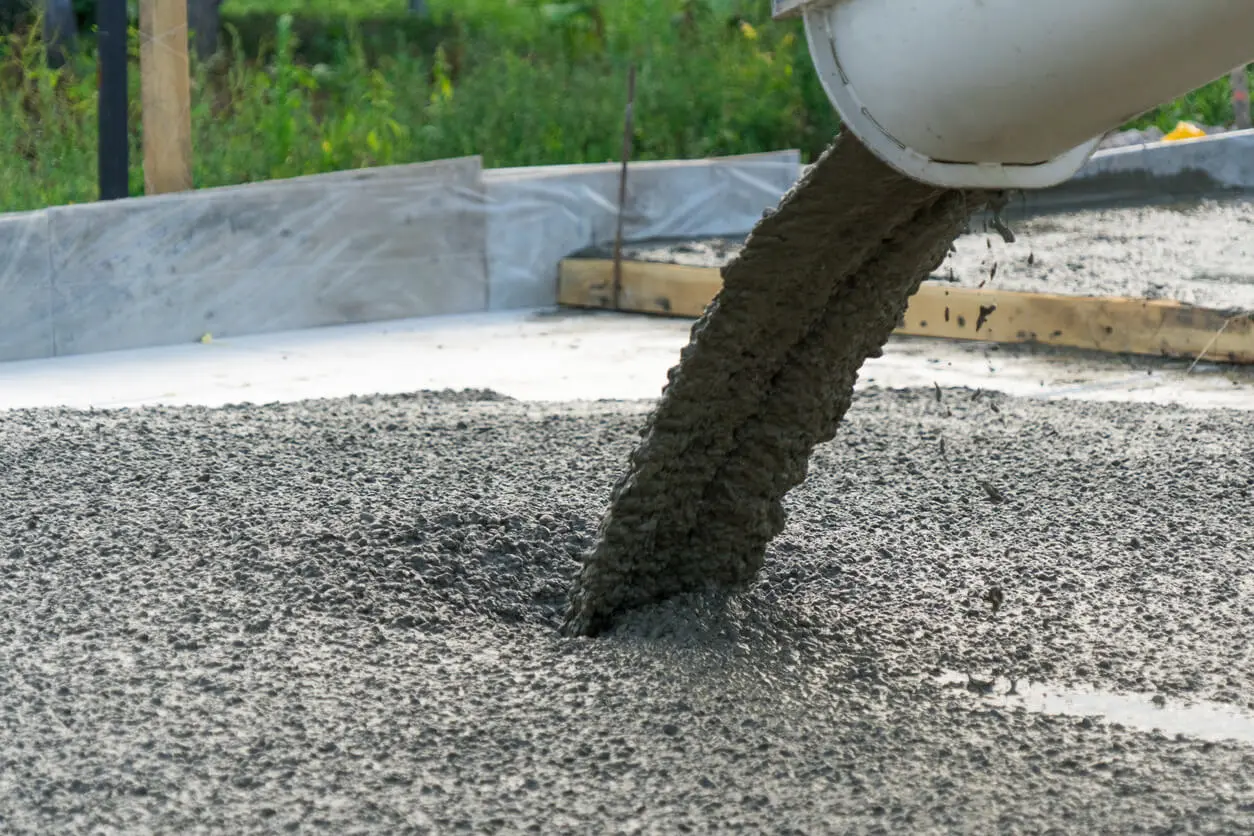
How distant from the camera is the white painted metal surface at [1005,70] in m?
1.59

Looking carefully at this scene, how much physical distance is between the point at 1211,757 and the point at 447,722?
107 centimetres

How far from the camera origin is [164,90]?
5469 millimetres

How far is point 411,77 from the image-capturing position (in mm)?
8180

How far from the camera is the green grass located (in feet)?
21.9

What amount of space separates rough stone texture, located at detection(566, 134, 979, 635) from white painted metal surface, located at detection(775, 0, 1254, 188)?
27 centimetres

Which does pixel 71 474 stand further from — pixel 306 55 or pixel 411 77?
pixel 306 55

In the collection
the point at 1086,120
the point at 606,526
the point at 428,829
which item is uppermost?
the point at 1086,120

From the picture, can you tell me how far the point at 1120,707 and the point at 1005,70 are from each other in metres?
1.11

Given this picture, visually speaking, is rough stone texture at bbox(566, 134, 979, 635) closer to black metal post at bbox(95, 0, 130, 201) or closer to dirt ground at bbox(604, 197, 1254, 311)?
dirt ground at bbox(604, 197, 1254, 311)

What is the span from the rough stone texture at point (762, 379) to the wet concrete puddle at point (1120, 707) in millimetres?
461

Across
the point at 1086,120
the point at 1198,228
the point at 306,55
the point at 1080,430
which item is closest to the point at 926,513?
the point at 1080,430

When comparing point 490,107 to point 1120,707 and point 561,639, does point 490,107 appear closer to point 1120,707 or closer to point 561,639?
point 561,639

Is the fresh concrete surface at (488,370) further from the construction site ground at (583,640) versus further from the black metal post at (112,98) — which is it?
the black metal post at (112,98)

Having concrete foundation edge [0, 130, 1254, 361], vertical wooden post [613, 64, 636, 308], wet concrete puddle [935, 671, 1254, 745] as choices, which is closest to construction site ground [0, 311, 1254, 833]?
wet concrete puddle [935, 671, 1254, 745]
